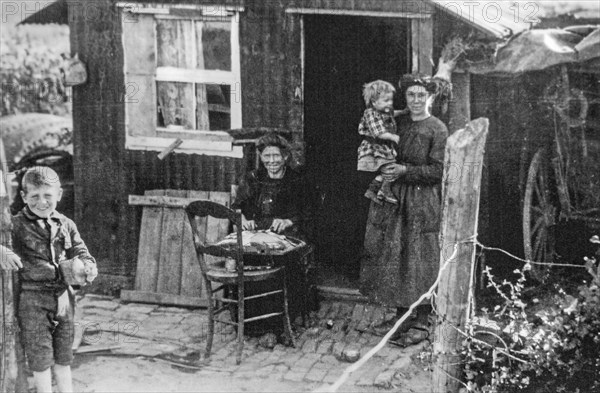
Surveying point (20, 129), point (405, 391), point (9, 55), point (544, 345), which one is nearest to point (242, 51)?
point (405, 391)

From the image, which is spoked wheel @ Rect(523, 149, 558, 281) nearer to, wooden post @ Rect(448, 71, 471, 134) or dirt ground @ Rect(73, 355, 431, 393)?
wooden post @ Rect(448, 71, 471, 134)

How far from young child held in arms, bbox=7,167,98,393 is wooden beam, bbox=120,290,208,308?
3.10 metres

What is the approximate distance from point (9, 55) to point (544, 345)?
51.5 ft

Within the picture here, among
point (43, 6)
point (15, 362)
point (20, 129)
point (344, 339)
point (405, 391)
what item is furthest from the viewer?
point (20, 129)

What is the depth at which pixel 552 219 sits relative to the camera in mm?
9555

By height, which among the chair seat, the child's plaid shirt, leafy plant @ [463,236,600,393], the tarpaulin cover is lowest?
leafy plant @ [463,236,600,393]

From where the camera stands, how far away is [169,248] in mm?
9727

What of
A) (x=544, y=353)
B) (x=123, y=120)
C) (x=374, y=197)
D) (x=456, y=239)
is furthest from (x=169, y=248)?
(x=544, y=353)

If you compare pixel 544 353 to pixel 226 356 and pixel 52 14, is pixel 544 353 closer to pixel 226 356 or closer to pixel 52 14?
pixel 226 356

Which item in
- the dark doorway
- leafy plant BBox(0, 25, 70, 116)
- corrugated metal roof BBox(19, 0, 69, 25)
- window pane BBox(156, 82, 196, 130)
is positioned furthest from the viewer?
leafy plant BBox(0, 25, 70, 116)

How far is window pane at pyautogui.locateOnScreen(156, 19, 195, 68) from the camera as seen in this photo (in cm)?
981

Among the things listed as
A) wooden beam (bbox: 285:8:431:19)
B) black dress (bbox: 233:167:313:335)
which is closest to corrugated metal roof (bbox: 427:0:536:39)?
wooden beam (bbox: 285:8:431:19)

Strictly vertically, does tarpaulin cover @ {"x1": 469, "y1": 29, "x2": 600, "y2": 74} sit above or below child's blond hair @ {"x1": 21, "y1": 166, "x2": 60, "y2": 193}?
above

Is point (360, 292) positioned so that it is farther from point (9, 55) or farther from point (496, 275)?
point (9, 55)
